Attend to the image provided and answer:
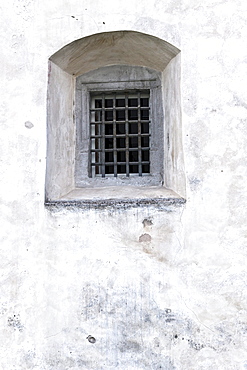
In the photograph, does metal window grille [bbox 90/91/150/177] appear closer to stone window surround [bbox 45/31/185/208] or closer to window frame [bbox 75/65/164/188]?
window frame [bbox 75/65/164/188]

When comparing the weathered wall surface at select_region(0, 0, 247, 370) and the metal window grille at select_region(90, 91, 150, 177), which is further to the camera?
the metal window grille at select_region(90, 91, 150, 177)

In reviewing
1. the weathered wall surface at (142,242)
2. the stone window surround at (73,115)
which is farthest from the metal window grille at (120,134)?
the weathered wall surface at (142,242)

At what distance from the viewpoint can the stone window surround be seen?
2.40m

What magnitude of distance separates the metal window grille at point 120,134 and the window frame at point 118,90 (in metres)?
0.05

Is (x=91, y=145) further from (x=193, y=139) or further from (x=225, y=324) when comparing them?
(x=225, y=324)

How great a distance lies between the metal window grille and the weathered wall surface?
647 millimetres

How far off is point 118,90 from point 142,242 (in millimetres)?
1227

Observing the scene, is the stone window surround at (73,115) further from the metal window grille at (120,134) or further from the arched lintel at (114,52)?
the metal window grille at (120,134)

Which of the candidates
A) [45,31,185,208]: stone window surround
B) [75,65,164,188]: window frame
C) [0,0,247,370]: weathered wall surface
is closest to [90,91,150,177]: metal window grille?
[75,65,164,188]: window frame

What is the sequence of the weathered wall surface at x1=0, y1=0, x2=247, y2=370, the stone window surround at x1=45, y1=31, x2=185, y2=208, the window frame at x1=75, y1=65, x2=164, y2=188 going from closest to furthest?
the weathered wall surface at x1=0, y1=0, x2=247, y2=370, the stone window surround at x1=45, y1=31, x2=185, y2=208, the window frame at x1=75, y1=65, x2=164, y2=188

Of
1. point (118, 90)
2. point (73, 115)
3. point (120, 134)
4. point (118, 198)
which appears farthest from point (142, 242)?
point (118, 90)

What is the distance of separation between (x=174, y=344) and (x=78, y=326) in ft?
1.80

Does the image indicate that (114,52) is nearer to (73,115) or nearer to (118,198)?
(73,115)

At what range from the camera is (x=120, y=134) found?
Result: 294 centimetres
